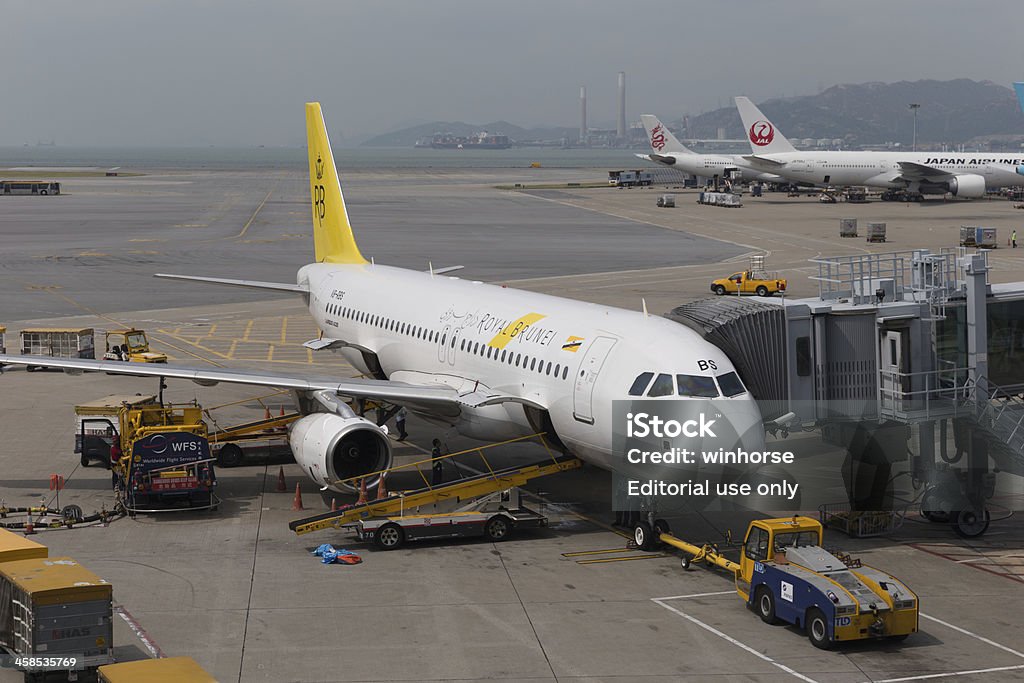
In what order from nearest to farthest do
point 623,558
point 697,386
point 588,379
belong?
point 697,386, point 623,558, point 588,379

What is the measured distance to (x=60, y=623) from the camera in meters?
18.6

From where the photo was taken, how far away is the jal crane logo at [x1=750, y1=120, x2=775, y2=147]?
153 metres

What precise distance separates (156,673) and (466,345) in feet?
55.7

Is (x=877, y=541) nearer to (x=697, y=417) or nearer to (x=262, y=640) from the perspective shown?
(x=697, y=417)

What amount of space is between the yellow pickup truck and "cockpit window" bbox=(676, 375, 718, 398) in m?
44.7

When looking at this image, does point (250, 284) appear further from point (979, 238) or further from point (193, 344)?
point (979, 238)

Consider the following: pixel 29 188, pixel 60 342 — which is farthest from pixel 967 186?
pixel 29 188

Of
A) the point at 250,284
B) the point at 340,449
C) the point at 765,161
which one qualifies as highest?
the point at 765,161

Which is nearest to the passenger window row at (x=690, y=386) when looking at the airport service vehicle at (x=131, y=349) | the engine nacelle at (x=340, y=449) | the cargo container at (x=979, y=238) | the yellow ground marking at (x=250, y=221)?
the engine nacelle at (x=340, y=449)

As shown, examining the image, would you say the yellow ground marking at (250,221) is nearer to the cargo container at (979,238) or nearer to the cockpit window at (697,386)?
the cargo container at (979,238)

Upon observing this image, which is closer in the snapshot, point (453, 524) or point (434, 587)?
point (434, 587)

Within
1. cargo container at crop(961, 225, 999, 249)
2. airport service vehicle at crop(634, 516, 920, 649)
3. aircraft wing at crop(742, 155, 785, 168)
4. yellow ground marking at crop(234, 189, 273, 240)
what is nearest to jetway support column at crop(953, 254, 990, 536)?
airport service vehicle at crop(634, 516, 920, 649)

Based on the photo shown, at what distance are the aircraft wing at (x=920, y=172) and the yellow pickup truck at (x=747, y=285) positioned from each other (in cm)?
7603

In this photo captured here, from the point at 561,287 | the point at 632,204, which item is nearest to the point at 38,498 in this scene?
the point at 561,287
